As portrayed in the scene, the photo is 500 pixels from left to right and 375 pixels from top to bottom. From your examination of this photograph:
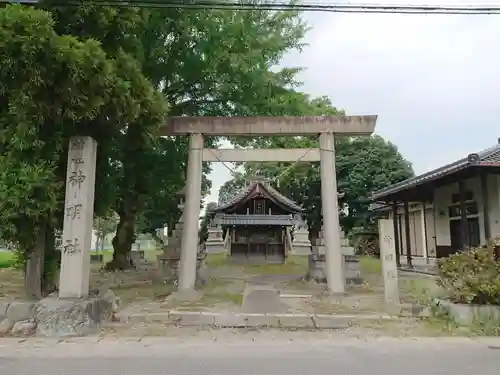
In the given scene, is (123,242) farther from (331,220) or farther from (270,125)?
(331,220)

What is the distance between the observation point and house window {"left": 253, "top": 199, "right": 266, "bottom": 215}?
3173 centimetres

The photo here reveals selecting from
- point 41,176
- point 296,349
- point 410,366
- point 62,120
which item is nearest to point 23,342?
point 41,176

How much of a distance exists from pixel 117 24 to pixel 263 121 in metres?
4.43

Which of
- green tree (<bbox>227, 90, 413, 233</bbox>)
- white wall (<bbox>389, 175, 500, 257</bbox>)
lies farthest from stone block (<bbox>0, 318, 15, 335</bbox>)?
green tree (<bbox>227, 90, 413, 233</bbox>)

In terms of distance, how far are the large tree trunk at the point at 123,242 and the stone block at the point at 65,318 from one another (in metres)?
10.0

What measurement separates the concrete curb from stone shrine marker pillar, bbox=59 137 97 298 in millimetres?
1213

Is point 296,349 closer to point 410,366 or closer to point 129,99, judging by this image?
point 410,366

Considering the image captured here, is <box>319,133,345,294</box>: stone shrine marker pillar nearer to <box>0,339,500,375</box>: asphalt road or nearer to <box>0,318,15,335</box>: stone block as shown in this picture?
<box>0,339,500,375</box>: asphalt road

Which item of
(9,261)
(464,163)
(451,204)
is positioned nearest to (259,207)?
(451,204)

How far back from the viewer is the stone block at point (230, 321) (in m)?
7.80

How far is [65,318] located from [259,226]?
2412 centimetres

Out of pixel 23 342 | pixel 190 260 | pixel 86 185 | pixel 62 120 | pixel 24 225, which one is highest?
pixel 62 120

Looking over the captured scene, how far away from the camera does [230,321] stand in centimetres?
786

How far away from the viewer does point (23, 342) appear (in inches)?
270
